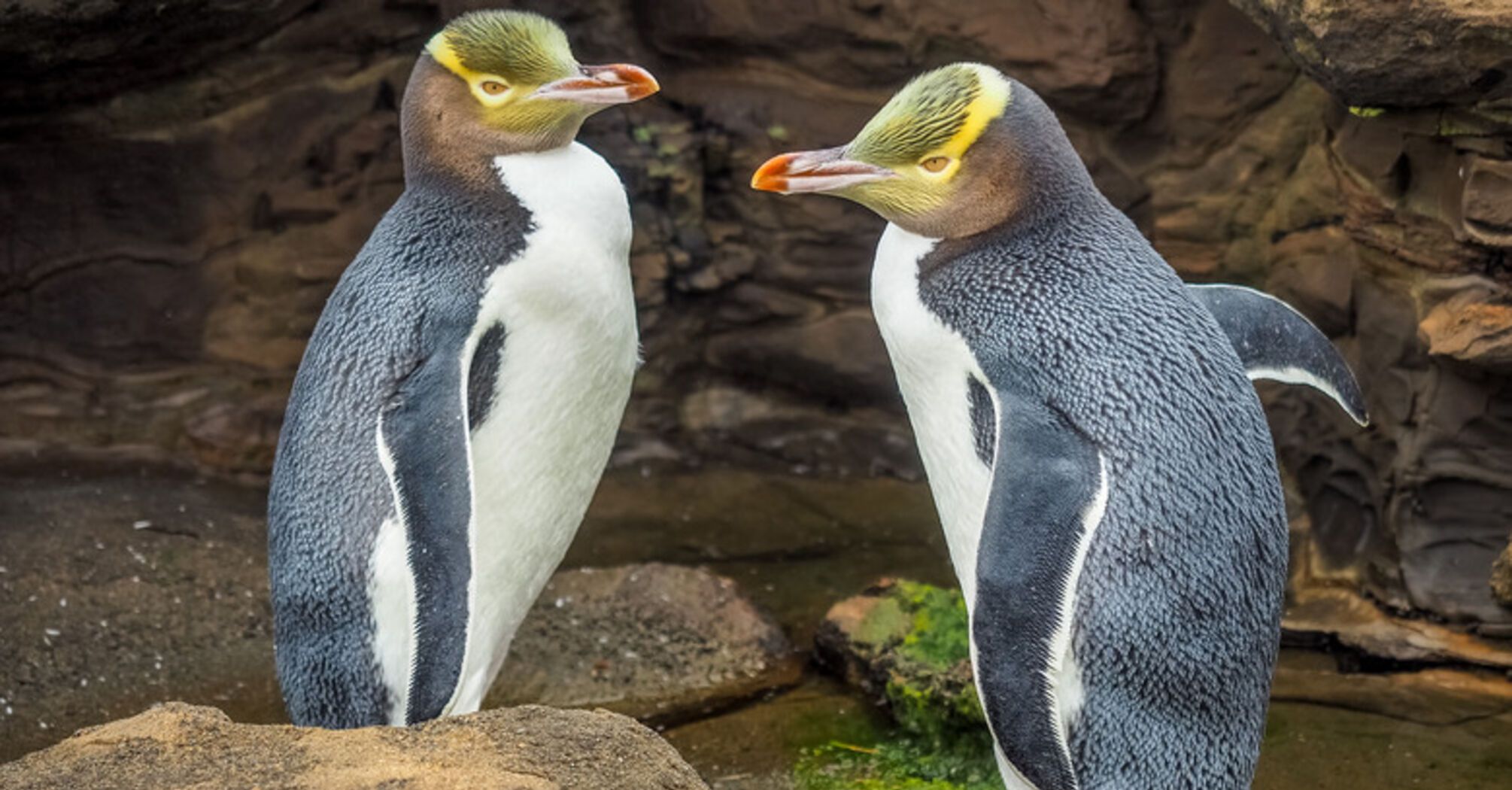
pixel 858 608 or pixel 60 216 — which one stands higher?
pixel 60 216

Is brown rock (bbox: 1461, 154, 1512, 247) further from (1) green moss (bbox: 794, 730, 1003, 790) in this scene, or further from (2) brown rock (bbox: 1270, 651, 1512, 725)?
(1) green moss (bbox: 794, 730, 1003, 790)

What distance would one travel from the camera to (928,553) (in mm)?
5184

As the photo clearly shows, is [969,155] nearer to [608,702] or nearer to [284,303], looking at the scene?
[608,702]

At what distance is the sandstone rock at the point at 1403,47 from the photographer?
3916 mm

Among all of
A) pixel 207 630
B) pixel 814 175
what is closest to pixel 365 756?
pixel 814 175

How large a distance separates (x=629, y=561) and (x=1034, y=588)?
7.31 ft

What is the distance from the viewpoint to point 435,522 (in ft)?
11.2

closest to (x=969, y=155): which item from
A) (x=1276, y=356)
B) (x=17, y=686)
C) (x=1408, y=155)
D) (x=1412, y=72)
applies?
(x=1276, y=356)

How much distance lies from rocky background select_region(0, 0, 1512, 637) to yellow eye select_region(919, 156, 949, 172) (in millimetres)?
1321

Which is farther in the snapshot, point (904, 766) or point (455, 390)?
point (904, 766)

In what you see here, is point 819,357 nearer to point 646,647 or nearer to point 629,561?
point 629,561

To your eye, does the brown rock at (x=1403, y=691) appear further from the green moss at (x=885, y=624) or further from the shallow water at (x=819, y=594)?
the green moss at (x=885, y=624)

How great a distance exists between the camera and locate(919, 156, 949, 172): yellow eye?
11.0ft

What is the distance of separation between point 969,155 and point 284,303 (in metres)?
2.77
